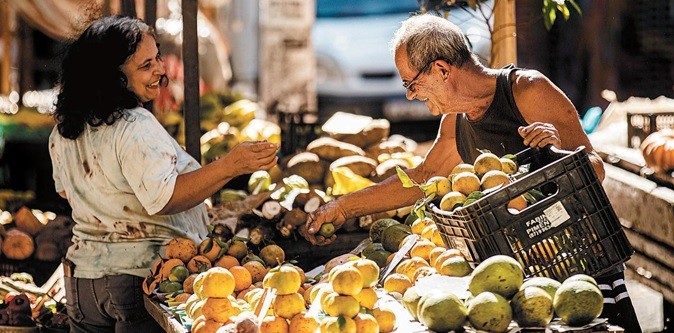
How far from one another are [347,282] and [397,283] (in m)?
0.48

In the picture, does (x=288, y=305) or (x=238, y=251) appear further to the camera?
(x=238, y=251)

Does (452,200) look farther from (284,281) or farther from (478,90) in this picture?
(478,90)

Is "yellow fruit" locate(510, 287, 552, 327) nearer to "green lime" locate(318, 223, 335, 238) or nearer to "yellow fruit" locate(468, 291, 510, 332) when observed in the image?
"yellow fruit" locate(468, 291, 510, 332)

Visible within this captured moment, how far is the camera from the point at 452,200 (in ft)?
11.2

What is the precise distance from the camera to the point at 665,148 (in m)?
6.48

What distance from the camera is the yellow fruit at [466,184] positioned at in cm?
344

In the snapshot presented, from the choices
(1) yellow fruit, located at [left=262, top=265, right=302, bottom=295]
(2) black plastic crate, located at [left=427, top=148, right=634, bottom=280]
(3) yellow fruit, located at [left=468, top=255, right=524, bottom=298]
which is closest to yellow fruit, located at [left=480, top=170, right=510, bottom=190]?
(2) black plastic crate, located at [left=427, top=148, right=634, bottom=280]

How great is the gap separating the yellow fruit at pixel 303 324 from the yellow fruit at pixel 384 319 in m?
0.20

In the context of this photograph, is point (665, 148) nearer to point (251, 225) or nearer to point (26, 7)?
point (251, 225)

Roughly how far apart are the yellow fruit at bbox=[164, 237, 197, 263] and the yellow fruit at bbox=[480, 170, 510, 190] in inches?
58.1

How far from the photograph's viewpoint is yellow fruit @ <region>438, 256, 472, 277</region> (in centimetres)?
344

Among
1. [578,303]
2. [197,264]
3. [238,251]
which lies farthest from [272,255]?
[578,303]

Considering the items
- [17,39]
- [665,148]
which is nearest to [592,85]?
[665,148]

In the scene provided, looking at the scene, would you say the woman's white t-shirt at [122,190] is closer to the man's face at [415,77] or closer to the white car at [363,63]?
the man's face at [415,77]
